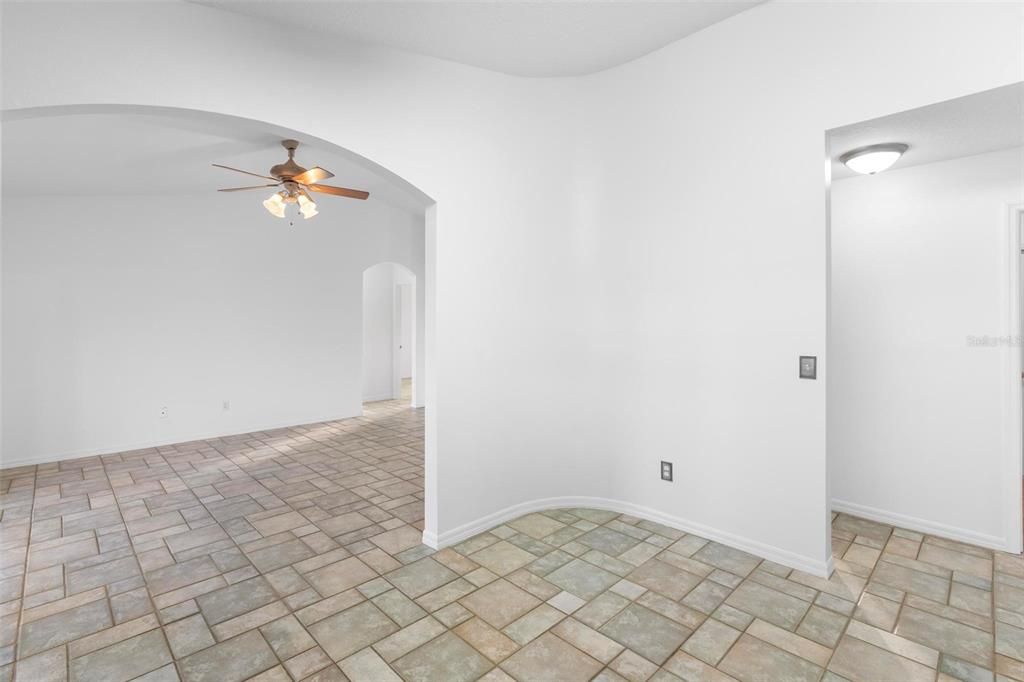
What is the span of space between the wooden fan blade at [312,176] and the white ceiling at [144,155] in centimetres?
19

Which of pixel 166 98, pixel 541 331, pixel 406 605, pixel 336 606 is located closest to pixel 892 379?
pixel 541 331

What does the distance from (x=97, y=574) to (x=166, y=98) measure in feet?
8.08

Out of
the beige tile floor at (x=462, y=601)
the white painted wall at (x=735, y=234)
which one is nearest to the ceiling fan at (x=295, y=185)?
the white painted wall at (x=735, y=234)

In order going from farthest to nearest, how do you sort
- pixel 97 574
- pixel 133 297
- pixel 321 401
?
pixel 321 401 → pixel 133 297 → pixel 97 574

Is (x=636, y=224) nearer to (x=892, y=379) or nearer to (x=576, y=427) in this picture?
(x=576, y=427)

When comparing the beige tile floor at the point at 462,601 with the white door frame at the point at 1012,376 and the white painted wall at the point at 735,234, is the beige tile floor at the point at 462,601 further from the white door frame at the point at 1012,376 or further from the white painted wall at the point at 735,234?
the white painted wall at the point at 735,234

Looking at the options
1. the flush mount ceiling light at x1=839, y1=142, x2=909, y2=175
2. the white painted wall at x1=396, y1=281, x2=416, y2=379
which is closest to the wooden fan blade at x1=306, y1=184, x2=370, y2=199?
the flush mount ceiling light at x1=839, y1=142, x2=909, y2=175

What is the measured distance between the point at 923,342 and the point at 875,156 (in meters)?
1.20

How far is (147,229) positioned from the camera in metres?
5.34

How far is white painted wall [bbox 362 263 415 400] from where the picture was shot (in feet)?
28.3

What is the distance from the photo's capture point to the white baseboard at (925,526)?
2922 mm

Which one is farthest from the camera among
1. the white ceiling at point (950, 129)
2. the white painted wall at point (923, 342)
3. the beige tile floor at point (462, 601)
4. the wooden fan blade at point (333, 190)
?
the wooden fan blade at point (333, 190)

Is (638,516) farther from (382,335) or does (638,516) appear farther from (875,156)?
(382,335)

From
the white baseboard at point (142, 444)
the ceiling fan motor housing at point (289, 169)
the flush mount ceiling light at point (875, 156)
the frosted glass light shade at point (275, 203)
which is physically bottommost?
the white baseboard at point (142, 444)
